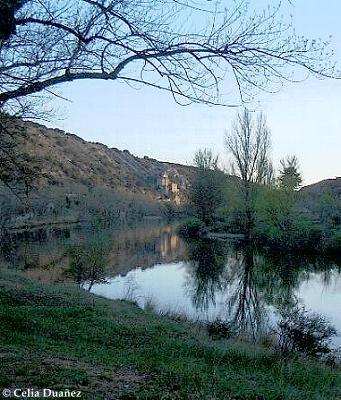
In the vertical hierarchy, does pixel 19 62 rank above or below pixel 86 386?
above

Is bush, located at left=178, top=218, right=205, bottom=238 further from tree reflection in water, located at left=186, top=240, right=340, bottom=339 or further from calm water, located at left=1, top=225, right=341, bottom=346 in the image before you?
tree reflection in water, located at left=186, top=240, right=340, bottom=339

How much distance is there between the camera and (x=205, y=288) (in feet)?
57.7

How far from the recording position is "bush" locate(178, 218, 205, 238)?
40500 mm

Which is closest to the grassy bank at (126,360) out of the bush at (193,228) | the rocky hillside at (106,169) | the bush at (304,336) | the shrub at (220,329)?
the shrub at (220,329)

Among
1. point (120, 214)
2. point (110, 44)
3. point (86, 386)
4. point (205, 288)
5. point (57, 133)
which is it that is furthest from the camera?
point (57, 133)

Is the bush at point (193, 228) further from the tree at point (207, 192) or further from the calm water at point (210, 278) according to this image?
the calm water at point (210, 278)

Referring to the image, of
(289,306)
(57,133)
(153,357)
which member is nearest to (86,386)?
(153,357)

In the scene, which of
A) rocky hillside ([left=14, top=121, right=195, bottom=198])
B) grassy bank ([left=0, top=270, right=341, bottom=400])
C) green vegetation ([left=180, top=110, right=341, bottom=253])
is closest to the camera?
grassy bank ([left=0, top=270, right=341, bottom=400])

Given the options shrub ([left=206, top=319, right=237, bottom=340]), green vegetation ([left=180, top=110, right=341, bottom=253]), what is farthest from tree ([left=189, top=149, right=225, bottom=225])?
shrub ([left=206, top=319, right=237, bottom=340])

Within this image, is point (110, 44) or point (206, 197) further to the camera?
point (206, 197)

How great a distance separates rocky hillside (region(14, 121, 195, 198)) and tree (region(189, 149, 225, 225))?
121ft

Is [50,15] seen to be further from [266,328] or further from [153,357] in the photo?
[266,328]

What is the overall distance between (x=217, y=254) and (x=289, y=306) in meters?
12.4

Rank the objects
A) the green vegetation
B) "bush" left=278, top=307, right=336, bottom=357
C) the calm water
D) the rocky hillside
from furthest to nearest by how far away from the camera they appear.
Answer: the rocky hillside < the green vegetation < the calm water < "bush" left=278, top=307, right=336, bottom=357
